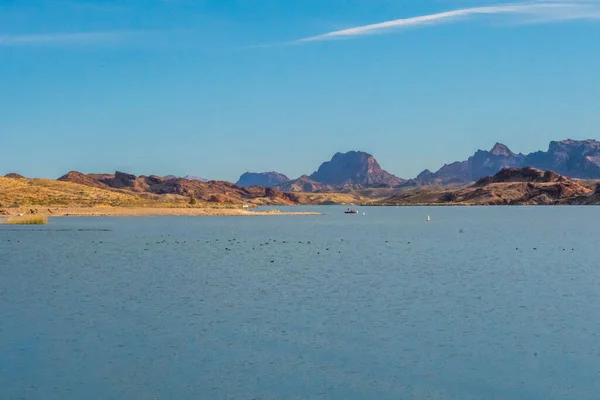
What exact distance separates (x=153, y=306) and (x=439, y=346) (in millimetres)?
16873

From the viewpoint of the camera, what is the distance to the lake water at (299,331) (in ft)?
76.5

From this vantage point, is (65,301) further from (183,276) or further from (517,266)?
(517,266)

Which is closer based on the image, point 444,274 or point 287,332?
point 287,332

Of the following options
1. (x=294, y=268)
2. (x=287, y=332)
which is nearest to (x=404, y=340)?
(x=287, y=332)

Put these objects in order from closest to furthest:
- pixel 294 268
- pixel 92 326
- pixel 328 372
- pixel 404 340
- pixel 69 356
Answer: pixel 328 372 → pixel 69 356 → pixel 404 340 → pixel 92 326 → pixel 294 268

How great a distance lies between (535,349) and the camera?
91.8 ft

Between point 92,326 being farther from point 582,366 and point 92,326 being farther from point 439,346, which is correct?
point 582,366

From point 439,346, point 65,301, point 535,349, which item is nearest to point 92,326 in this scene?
point 65,301

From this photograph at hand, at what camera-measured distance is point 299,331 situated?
31359 mm

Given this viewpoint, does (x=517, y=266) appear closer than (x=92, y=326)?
No

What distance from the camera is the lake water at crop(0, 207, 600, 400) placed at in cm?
2331

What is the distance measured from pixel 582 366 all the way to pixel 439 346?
5411 mm

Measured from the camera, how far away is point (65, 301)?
4041 centimetres

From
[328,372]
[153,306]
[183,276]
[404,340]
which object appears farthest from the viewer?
[183,276]
